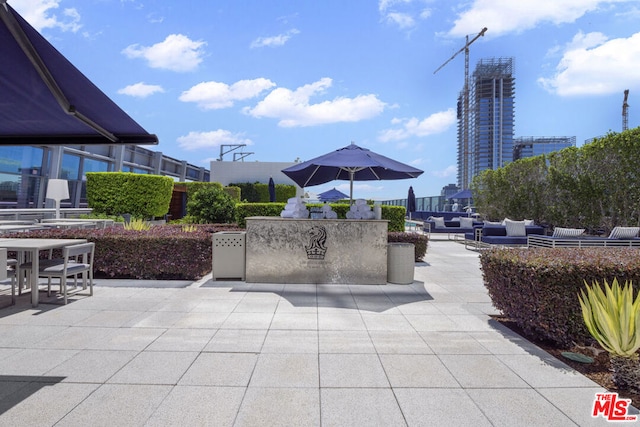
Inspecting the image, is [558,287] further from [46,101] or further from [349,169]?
[46,101]

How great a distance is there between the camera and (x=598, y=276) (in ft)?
12.5

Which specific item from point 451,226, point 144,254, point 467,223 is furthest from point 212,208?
point 467,223

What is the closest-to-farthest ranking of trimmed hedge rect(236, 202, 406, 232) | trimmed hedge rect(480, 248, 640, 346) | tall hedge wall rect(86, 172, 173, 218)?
trimmed hedge rect(480, 248, 640, 346), trimmed hedge rect(236, 202, 406, 232), tall hedge wall rect(86, 172, 173, 218)

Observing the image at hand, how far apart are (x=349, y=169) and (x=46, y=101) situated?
5.86 metres

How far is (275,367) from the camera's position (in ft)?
10.6

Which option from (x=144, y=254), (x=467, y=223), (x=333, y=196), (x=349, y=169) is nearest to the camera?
(x=144, y=254)

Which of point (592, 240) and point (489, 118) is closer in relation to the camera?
point (592, 240)

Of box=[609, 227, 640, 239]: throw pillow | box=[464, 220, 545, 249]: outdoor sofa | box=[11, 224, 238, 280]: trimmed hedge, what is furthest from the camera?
Answer: box=[464, 220, 545, 249]: outdoor sofa

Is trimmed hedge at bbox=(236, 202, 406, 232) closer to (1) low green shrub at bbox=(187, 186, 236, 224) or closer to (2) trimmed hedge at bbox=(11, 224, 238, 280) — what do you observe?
(1) low green shrub at bbox=(187, 186, 236, 224)

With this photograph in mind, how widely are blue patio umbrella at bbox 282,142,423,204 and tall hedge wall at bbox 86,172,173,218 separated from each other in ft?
35.2

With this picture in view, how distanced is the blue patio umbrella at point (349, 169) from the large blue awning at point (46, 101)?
358 centimetres

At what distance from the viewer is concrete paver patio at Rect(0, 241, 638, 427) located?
99.3 inches

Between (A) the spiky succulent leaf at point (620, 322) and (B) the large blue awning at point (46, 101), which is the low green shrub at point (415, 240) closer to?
(A) the spiky succulent leaf at point (620, 322)

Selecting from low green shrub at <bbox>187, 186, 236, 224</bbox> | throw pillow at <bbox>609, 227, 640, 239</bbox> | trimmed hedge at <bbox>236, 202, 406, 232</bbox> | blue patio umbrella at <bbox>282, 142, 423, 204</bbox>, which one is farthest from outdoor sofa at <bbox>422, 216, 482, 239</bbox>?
blue patio umbrella at <bbox>282, 142, 423, 204</bbox>
